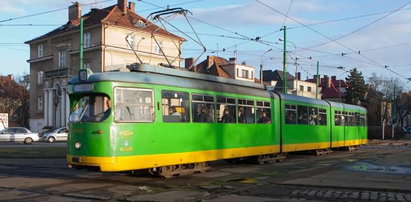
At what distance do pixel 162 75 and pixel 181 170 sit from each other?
2906mm

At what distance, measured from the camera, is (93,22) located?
5341cm

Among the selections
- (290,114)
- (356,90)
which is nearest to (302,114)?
(290,114)

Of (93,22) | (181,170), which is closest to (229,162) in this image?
(181,170)

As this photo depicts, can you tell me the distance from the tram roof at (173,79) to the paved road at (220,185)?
271cm

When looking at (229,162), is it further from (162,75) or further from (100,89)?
(100,89)

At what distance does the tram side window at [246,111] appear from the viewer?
16781 mm

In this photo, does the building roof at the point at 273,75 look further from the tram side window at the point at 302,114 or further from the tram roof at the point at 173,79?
the tram roof at the point at 173,79

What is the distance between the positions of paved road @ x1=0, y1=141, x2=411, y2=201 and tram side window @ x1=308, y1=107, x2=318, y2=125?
19.5 ft

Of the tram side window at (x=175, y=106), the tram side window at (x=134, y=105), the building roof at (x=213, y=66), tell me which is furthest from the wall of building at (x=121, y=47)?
the tram side window at (x=134, y=105)

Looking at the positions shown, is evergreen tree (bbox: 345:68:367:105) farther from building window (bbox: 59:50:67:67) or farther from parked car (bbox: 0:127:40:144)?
parked car (bbox: 0:127:40:144)

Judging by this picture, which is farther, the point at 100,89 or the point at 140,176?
the point at 140,176

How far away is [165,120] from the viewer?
1320 centimetres

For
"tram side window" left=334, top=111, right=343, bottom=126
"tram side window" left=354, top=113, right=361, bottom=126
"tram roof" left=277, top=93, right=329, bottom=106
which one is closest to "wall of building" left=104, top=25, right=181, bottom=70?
"tram side window" left=354, top=113, right=361, bottom=126

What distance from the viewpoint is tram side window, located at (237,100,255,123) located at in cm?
1678
